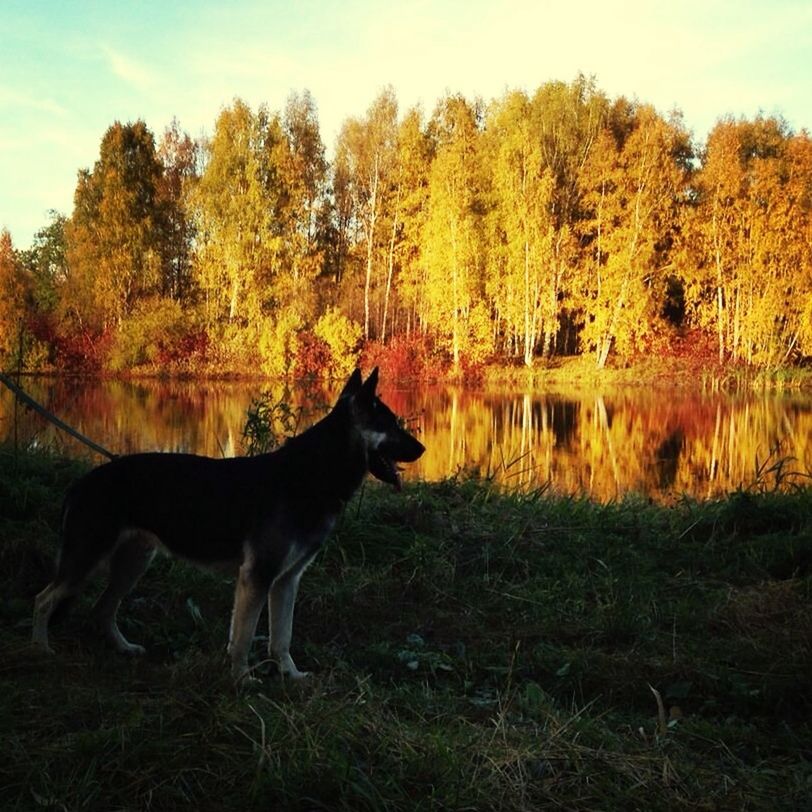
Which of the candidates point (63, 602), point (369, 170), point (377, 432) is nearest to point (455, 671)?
point (377, 432)

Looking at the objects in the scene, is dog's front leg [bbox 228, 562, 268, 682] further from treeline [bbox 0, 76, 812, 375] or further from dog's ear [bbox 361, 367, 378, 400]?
treeline [bbox 0, 76, 812, 375]

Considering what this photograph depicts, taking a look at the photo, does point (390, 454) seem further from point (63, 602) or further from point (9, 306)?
point (9, 306)

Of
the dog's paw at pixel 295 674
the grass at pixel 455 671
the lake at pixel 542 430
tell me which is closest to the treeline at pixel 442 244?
the lake at pixel 542 430

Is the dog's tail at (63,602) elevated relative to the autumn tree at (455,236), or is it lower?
lower

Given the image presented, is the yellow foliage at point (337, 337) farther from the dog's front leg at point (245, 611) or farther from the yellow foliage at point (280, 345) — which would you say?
the dog's front leg at point (245, 611)

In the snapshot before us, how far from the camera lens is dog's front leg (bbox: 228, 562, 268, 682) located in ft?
12.0

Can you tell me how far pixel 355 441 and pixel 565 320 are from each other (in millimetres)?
41188

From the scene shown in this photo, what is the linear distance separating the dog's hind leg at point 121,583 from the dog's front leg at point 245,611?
635 mm

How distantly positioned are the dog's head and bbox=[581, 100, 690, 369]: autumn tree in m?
34.6

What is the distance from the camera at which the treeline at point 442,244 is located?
36.2 meters

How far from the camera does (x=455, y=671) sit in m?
4.00

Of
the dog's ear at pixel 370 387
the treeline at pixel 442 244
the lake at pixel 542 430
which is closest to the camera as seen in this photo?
the dog's ear at pixel 370 387

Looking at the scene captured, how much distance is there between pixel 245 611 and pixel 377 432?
1.17 metres

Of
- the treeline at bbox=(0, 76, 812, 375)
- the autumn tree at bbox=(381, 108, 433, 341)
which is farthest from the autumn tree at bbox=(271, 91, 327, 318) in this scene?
the autumn tree at bbox=(381, 108, 433, 341)
